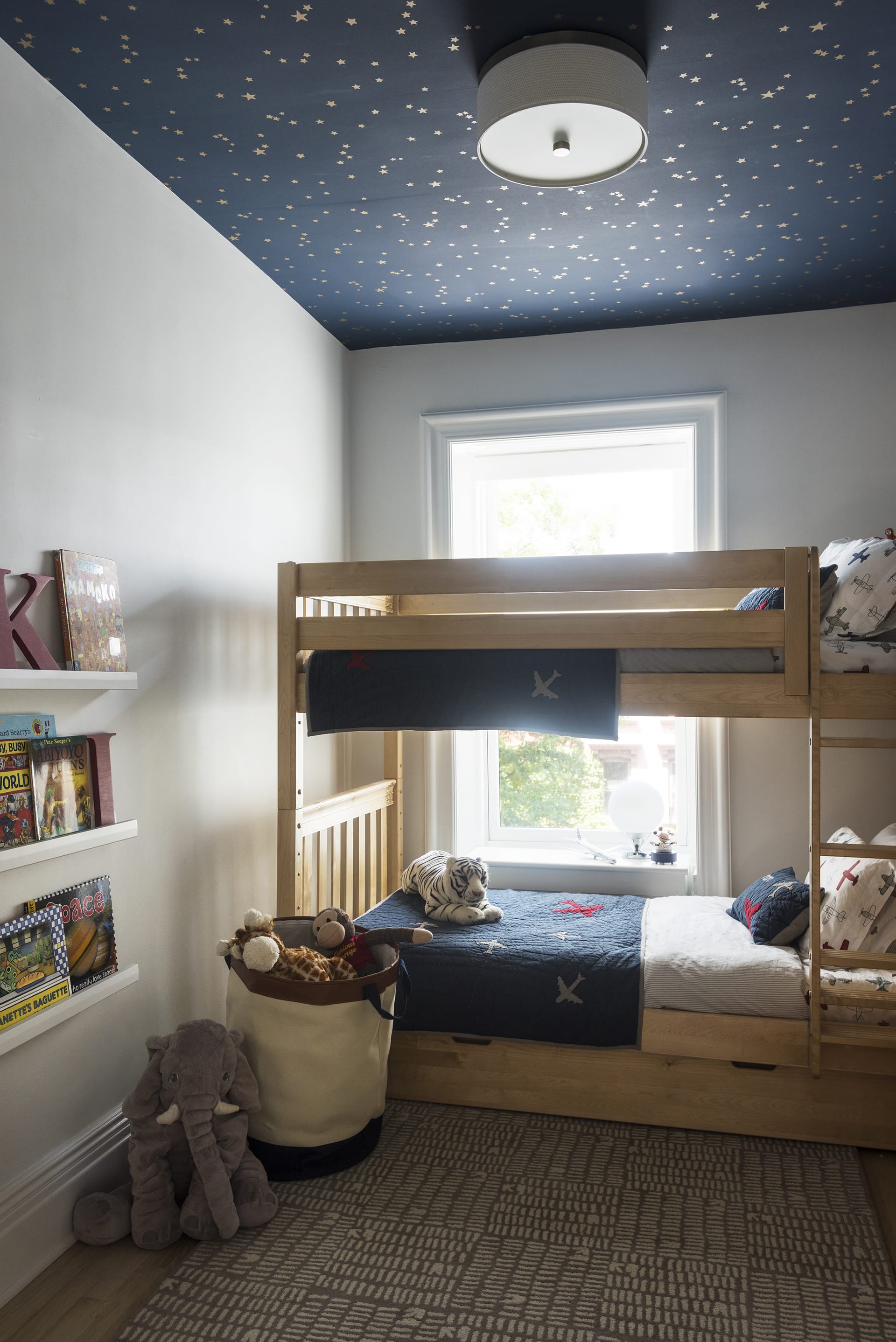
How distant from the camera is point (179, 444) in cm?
248

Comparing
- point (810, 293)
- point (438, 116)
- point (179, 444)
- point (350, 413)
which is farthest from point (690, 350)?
point (179, 444)

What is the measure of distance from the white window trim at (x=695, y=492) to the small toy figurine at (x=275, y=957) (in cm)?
131

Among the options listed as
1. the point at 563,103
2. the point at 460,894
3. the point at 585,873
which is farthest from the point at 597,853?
the point at 563,103

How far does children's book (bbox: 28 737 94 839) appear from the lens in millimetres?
1876

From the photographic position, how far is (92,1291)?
1.81 meters

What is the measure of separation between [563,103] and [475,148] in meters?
0.44

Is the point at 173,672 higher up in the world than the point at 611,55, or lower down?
lower down

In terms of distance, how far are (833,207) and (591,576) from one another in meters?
1.21

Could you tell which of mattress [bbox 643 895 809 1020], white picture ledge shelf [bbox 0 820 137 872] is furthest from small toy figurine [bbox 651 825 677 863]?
white picture ledge shelf [bbox 0 820 137 872]

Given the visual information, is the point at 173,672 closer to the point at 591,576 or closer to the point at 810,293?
the point at 591,576

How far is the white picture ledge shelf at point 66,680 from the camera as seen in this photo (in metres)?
1.73

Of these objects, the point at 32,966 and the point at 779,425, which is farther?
the point at 779,425

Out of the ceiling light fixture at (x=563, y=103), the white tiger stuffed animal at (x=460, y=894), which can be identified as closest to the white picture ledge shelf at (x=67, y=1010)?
the white tiger stuffed animal at (x=460, y=894)

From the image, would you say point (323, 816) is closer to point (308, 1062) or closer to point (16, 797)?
point (308, 1062)
